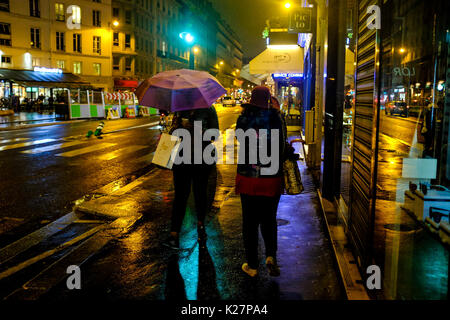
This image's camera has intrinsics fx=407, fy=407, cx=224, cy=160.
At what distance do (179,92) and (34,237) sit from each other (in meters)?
2.95

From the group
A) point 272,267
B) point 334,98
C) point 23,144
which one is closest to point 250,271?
point 272,267

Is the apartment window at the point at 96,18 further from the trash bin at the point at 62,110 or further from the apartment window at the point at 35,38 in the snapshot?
the trash bin at the point at 62,110

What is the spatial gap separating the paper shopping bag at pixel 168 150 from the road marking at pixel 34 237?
83.0 inches

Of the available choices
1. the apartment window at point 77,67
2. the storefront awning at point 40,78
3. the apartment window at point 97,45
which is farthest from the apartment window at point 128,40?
the storefront awning at point 40,78

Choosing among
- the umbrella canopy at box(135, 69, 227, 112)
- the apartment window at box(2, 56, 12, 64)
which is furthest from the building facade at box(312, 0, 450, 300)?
the apartment window at box(2, 56, 12, 64)

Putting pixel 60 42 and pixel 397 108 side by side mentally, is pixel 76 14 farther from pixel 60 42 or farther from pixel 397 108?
pixel 397 108

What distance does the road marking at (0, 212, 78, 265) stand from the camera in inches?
198

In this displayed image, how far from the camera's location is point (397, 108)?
36500 millimetres

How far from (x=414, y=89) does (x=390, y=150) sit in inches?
915

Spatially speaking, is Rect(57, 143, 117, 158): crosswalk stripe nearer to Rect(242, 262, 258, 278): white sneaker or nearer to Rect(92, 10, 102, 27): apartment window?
Rect(242, 262, 258, 278): white sneaker

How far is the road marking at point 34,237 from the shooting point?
5.03 metres

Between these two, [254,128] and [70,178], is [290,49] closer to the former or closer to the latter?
[70,178]

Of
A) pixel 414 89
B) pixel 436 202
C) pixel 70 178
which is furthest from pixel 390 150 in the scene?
pixel 414 89
